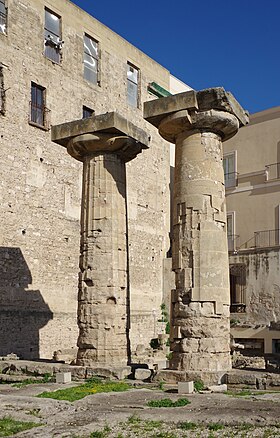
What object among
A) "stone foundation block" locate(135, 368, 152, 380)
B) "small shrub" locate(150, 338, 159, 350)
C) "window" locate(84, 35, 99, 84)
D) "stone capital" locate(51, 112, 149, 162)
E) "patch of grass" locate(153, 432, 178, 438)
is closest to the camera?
"patch of grass" locate(153, 432, 178, 438)

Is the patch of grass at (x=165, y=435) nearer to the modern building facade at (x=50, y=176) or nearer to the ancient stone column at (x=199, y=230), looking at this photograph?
the ancient stone column at (x=199, y=230)

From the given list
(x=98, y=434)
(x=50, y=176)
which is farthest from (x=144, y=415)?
(x=50, y=176)

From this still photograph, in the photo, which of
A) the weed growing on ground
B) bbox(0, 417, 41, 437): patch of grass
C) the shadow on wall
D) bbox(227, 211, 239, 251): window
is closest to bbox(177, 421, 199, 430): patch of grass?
bbox(0, 417, 41, 437): patch of grass

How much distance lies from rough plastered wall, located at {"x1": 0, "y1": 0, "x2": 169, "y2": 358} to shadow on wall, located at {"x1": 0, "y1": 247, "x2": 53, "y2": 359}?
0.03m

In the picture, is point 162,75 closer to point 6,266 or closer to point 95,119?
point 6,266

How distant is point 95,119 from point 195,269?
4.13m

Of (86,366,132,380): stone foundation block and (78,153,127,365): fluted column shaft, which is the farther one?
(78,153,127,365): fluted column shaft

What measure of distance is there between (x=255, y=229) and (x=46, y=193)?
31.3ft

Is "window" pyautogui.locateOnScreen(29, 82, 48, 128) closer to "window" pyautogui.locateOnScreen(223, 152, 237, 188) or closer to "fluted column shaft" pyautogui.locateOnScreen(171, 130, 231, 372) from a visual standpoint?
"window" pyautogui.locateOnScreen(223, 152, 237, 188)

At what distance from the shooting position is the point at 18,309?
18750mm

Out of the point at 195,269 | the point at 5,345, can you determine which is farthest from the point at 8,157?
the point at 195,269

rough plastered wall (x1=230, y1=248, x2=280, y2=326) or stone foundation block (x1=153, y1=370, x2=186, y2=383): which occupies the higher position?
rough plastered wall (x1=230, y1=248, x2=280, y2=326)

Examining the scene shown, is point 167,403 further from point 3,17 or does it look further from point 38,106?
point 3,17

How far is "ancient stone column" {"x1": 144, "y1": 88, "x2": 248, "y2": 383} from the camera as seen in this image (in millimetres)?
11148
